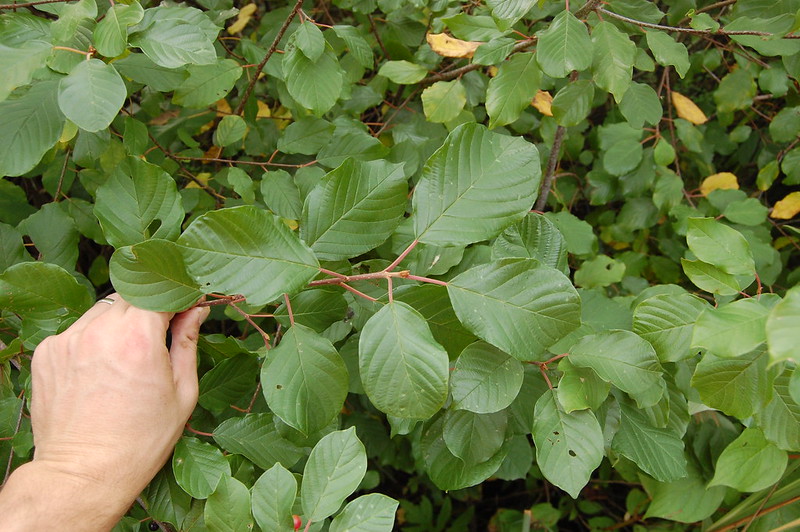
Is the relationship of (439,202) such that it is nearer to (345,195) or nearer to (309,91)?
(345,195)

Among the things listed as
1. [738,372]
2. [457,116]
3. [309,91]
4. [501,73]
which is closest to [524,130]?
[457,116]

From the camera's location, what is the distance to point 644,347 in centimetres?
77

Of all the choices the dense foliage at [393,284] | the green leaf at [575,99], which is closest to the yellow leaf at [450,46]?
the dense foliage at [393,284]

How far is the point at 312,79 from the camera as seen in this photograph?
1182mm

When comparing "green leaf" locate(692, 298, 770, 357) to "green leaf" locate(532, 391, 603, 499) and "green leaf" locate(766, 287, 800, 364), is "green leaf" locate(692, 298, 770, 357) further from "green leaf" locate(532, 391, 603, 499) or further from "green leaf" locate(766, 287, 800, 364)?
"green leaf" locate(532, 391, 603, 499)

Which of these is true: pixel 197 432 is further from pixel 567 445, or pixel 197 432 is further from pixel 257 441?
pixel 567 445

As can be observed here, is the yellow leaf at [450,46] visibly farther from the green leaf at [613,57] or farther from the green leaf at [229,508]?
the green leaf at [229,508]

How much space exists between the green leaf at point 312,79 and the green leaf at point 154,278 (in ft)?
1.85

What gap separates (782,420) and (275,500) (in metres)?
0.73

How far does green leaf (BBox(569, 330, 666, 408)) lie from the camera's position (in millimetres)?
765

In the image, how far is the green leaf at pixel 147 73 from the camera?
3.64 feet

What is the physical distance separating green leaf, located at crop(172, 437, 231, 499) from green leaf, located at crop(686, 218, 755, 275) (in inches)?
30.6

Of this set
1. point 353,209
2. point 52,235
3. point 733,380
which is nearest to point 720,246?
point 733,380

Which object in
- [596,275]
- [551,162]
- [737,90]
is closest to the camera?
[596,275]
